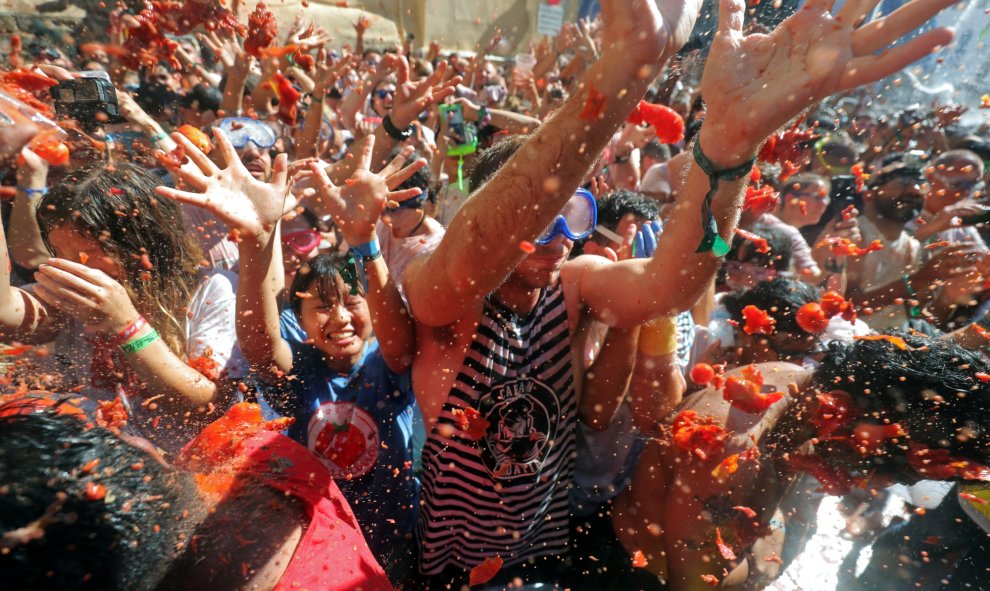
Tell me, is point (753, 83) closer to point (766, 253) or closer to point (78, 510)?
point (78, 510)

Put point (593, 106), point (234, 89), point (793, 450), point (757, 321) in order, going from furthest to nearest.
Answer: point (234, 89), point (757, 321), point (793, 450), point (593, 106)

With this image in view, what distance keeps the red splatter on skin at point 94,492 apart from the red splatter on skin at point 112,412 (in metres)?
1.08

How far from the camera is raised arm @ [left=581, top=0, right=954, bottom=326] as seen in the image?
1.31 meters

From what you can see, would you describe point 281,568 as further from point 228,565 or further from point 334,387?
point 334,387

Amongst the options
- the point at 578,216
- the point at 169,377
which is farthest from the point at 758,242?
the point at 169,377

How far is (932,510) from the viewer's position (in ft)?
10.9

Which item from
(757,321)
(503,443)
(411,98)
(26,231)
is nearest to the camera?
(503,443)

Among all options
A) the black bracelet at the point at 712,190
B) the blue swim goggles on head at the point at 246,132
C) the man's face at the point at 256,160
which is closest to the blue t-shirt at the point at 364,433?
the black bracelet at the point at 712,190

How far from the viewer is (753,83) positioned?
4.82ft

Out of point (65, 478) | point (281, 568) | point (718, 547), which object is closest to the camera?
point (65, 478)

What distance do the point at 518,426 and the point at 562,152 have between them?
44.7 inches

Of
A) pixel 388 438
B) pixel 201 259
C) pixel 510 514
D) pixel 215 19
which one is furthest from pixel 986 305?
pixel 215 19

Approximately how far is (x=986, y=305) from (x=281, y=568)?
4620 millimetres

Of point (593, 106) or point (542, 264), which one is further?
point (542, 264)
